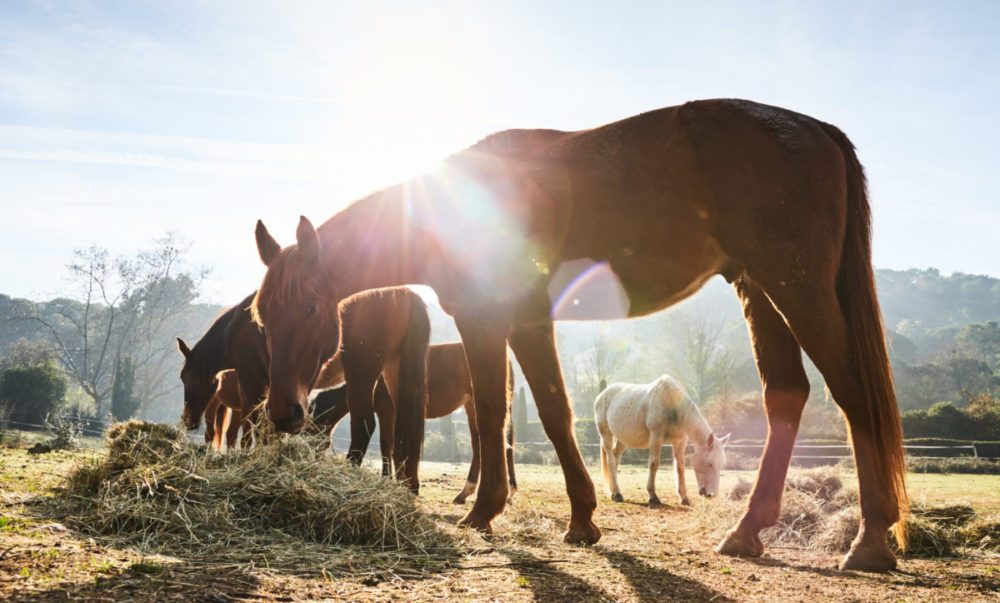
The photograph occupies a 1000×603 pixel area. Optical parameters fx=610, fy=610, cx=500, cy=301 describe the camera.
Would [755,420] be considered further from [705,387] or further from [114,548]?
[114,548]

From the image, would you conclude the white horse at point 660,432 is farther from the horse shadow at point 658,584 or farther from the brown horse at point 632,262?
the horse shadow at point 658,584

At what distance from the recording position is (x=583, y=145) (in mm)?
4473

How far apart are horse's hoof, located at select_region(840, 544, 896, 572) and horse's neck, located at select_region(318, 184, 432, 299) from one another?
3416mm

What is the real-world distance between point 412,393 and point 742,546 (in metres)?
4.21

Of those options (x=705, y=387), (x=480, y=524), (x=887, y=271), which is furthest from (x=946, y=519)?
(x=887, y=271)

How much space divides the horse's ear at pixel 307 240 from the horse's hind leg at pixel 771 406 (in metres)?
3.11

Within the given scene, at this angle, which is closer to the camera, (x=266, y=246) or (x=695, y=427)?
(x=266, y=246)

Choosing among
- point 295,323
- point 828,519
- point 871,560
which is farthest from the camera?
point 828,519

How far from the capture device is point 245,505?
383 cm

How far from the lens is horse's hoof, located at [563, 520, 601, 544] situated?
420 centimetres

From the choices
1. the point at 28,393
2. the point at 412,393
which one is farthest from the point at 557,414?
the point at 28,393

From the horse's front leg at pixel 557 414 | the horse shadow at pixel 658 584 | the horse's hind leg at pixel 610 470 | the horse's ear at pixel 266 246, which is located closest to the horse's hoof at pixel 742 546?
the horse shadow at pixel 658 584

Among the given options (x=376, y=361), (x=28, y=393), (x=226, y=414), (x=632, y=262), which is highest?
(x=632, y=262)

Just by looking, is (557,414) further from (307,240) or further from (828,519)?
(828,519)
